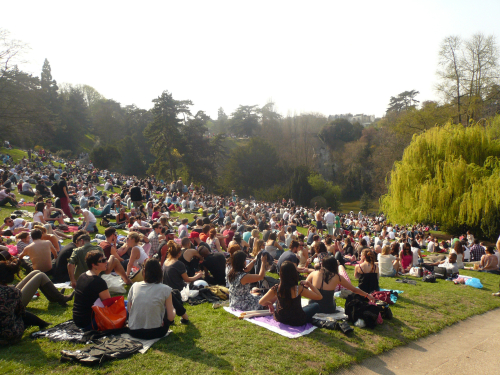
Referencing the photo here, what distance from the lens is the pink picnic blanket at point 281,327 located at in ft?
16.6

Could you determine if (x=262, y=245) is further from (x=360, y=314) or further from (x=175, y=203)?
(x=175, y=203)

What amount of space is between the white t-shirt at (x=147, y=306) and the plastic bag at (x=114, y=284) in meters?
1.72

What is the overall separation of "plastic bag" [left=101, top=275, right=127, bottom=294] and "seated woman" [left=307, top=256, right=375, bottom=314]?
3.44m

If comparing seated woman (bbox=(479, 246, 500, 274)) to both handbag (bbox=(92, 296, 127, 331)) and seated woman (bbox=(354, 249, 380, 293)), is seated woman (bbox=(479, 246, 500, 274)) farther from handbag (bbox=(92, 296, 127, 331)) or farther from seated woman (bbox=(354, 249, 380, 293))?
handbag (bbox=(92, 296, 127, 331))

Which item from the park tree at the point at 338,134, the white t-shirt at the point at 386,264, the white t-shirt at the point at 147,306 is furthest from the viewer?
the park tree at the point at 338,134

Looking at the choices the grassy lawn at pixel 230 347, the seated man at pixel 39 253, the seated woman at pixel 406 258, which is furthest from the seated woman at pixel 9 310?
the seated woman at pixel 406 258

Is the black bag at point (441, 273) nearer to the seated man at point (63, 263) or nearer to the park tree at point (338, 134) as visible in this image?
the seated man at point (63, 263)

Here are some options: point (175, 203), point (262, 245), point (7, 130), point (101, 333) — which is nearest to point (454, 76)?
point (175, 203)

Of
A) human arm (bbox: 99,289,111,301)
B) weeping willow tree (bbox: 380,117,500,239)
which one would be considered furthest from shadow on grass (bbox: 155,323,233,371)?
weeping willow tree (bbox: 380,117,500,239)

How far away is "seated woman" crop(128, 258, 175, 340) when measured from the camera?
14.8ft

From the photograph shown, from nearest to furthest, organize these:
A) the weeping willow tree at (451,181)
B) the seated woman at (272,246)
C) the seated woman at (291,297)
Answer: the seated woman at (291,297), the seated woman at (272,246), the weeping willow tree at (451,181)

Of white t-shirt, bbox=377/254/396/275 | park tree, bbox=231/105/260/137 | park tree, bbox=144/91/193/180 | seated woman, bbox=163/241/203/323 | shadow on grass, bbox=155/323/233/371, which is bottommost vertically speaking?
white t-shirt, bbox=377/254/396/275

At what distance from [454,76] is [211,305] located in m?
32.0

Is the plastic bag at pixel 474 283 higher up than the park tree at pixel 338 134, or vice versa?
the park tree at pixel 338 134
